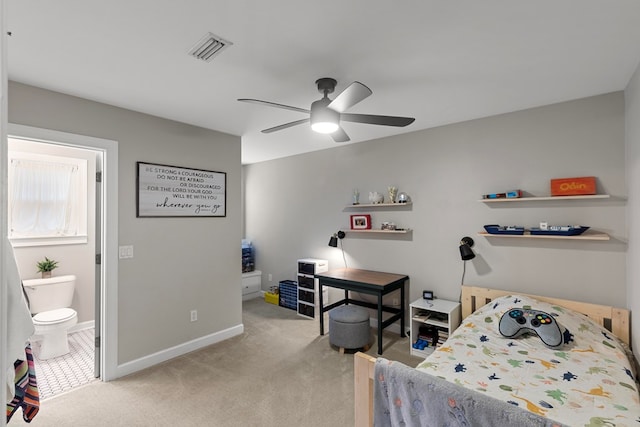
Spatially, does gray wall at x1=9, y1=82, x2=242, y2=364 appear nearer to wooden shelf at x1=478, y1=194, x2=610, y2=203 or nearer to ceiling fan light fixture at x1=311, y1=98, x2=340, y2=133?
ceiling fan light fixture at x1=311, y1=98, x2=340, y2=133

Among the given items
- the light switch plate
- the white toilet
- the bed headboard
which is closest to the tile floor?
the white toilet

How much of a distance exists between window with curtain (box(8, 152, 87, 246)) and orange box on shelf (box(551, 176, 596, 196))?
208 inches

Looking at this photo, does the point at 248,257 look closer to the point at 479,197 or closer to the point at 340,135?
the point at 340,135

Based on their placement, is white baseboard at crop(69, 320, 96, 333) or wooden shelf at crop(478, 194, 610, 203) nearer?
wooden shelf at crop(478, 194, 610, 203)

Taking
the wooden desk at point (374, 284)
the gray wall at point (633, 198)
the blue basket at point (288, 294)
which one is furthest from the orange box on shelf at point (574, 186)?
the blue basket at point (288, 294)

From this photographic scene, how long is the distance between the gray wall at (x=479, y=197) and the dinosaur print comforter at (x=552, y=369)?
0.48 m

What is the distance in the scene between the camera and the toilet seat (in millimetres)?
3062

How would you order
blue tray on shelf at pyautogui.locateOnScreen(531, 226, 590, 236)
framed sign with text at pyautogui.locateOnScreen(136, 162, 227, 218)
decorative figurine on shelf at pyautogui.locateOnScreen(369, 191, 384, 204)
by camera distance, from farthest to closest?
decorative figurine on shelf at pyautogui.locateOnScreen(369, 191, 384, 204)
framed sign with text at pyautogui.locateOnScreen(136, 162, 227, 218)
blue tray on shelf at pyautogui.locateOnScreen(531, 226, 590, 236)

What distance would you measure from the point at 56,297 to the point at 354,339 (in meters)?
3.43

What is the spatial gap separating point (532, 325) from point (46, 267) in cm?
493

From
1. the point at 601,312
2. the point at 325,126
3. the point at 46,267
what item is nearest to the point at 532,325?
the point at 601,312

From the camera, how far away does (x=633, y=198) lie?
2230mm

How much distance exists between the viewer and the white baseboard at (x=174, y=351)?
2824 millimetres

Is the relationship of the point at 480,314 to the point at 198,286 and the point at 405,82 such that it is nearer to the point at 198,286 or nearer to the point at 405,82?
the point at 405,82
